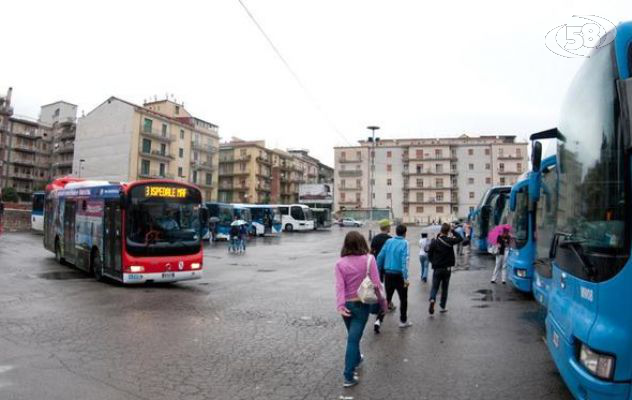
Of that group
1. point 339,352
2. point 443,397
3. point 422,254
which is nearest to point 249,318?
point 339,352

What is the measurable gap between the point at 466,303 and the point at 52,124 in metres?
102

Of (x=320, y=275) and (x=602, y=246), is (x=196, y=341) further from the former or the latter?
(x=320, y=275)

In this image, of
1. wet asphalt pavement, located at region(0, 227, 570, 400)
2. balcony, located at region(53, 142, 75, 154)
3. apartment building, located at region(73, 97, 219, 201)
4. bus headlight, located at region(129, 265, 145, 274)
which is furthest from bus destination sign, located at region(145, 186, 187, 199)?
balcony, located at region(53, 142, 75, 154)

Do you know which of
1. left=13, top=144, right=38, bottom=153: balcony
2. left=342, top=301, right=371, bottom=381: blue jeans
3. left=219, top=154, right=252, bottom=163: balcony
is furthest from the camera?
left=219, top=154, right=252, bottom=163: balcony

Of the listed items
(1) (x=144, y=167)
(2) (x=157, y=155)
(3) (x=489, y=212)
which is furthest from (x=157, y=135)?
(3) (x=489, y=212)

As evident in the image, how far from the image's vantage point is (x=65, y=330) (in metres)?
7.68

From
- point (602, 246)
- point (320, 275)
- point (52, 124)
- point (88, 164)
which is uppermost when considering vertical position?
point (52, 124)

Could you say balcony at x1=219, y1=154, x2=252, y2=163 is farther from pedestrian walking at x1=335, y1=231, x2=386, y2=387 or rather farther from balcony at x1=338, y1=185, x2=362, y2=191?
pedestrian walking at x1=335, y1=231, x2=386, y2=387

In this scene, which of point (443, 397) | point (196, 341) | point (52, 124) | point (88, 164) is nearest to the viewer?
point (443, 397)

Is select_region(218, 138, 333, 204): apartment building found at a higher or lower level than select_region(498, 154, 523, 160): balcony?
lower

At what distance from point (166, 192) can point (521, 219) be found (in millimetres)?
9334

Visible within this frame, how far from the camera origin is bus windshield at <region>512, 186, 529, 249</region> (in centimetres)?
1148

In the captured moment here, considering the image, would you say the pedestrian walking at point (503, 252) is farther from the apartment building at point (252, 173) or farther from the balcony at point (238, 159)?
the balcony at point (238, 159)

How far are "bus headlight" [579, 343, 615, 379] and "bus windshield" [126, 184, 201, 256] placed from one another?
10.7m
